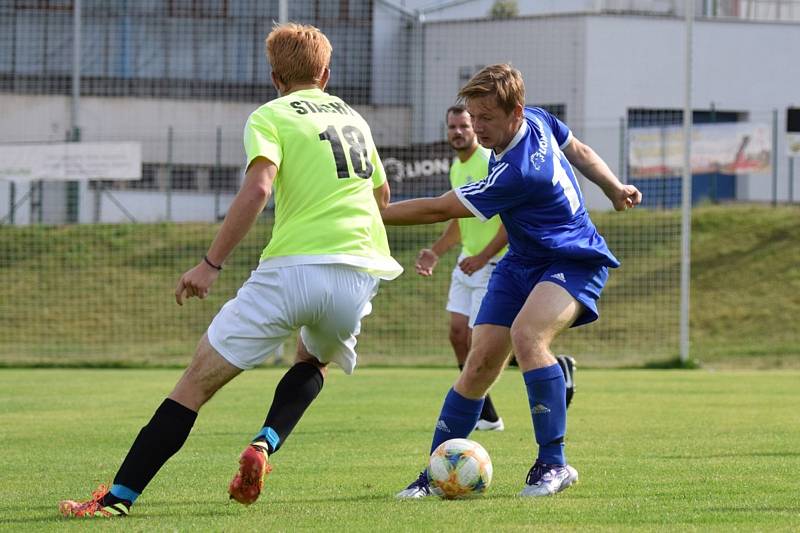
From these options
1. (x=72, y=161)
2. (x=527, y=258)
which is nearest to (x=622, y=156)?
(x=72, y=161)

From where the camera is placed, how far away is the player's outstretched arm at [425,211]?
6023 millimetres

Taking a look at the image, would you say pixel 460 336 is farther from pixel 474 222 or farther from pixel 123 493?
pixel 123 493

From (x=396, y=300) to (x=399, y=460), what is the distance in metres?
15.1

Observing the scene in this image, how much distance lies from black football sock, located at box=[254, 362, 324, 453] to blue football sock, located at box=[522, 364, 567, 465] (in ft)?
3.44

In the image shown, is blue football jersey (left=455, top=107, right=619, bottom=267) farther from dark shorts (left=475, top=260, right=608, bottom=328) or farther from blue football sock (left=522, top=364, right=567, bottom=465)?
blue football sock (left=522, top=364, right=567, bottom=465)

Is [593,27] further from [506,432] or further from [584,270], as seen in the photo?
[584,270]

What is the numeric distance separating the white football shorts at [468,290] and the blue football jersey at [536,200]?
3.65 metres

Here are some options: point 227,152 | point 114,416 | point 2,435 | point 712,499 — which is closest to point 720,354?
point 227,152

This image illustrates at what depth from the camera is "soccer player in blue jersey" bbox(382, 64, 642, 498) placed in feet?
19.7

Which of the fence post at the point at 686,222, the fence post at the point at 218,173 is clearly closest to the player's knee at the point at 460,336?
the fence post at the point at 686,222

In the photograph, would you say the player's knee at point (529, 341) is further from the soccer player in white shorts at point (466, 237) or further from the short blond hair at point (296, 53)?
the soccer player in white shorts at point (466, 237)

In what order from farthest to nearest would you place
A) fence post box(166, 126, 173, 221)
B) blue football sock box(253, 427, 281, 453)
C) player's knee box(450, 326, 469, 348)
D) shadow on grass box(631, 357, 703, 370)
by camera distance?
fence post box(166, 126, 173, 221) → shadow on grass box(631, 357, 703, 370) → player's knee box(450, 326, 469, 348) → blue football sock box(253, 427, 281, 453)

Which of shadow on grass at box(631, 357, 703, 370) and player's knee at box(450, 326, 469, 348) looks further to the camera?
shadow on grass at box(631, 357, 703, 370)

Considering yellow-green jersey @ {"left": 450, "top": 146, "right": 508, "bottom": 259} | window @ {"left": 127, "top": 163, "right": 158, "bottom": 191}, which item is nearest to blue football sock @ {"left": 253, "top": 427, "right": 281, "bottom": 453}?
yellow-green jersey @ {"left": 450, "top": 146, "right": 508, "bottom": 259}
